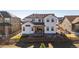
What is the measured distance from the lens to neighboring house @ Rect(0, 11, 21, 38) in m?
3.82

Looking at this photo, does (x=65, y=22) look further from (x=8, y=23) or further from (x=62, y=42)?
(x=8, y=23)

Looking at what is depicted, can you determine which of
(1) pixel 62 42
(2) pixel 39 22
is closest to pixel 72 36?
(1) pixel 62 42

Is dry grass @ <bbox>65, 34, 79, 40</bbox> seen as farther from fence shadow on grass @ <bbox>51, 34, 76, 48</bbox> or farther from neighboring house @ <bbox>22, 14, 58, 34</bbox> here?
neighboring house @ <bbox>22, 14, 58, 34</bbox>

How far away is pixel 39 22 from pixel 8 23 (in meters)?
0.45

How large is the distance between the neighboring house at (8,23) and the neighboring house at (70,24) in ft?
2.17

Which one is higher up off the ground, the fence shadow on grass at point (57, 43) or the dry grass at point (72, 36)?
the dry grass at point (72, 36)

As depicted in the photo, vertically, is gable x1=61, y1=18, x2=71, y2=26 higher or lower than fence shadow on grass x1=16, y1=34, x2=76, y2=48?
higher

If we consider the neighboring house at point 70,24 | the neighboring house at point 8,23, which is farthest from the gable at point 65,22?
the neighboring house at point 8,23

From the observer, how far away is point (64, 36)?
12.9 feet

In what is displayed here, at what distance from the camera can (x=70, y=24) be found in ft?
12.7

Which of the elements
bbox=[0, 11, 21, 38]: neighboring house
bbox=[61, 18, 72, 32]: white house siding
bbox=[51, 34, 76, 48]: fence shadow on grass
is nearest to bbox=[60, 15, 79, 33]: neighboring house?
bbox=[61, 18, 72, 32]: white house siding

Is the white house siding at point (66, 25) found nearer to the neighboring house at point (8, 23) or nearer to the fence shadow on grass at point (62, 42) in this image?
the fence shadow on grass at point (62, 42)

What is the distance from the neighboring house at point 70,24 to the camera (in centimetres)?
385

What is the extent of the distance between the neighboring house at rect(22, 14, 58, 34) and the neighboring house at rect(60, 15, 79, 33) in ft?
0.42
